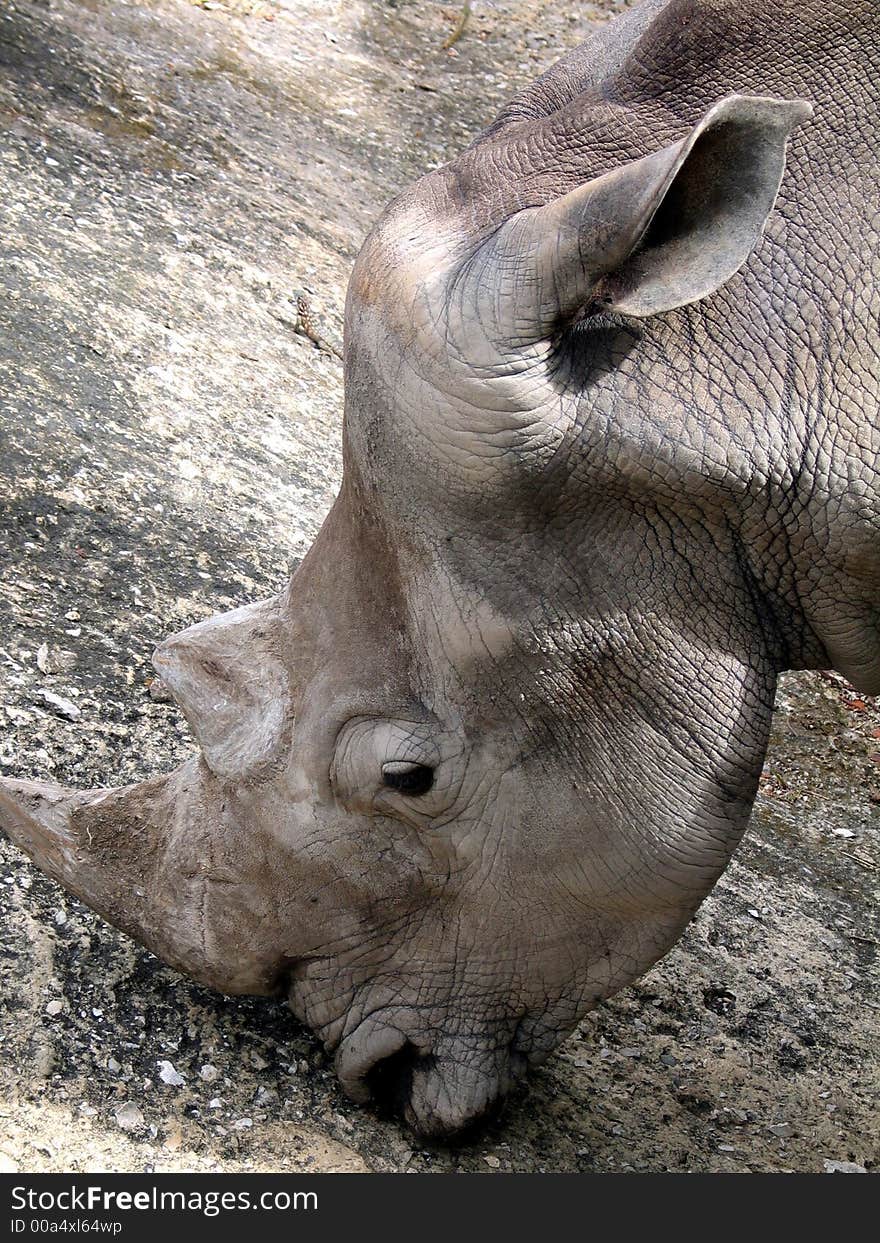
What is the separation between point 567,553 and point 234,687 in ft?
2.78

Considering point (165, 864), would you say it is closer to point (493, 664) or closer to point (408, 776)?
point (408, 776)

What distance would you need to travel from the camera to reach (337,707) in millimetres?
3064

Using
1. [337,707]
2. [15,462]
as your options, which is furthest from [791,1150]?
[15,462]

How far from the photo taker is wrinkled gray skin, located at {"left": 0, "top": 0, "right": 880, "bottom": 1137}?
2.61 meters

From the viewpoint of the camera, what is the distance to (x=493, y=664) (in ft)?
9.39

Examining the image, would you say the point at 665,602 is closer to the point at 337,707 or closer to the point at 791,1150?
the point at 337,707

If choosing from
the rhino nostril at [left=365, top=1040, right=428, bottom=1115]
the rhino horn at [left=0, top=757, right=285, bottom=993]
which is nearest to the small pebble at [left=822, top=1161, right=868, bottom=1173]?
the rhino nostril at [left=365, top=1040, right=428, bottom=1115]

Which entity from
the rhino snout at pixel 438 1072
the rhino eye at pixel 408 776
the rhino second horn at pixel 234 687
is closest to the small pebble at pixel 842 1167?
the rhino snout at pixel 438 1072

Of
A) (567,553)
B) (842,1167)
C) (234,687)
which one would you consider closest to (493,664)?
(567,553)

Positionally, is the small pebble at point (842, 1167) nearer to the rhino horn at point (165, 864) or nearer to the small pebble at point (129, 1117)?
the rhino horn at point (165, 864)

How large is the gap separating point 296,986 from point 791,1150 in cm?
145

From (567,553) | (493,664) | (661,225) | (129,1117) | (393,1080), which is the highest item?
(661,225)

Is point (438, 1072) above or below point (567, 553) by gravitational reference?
below

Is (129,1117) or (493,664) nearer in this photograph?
(493,664)
